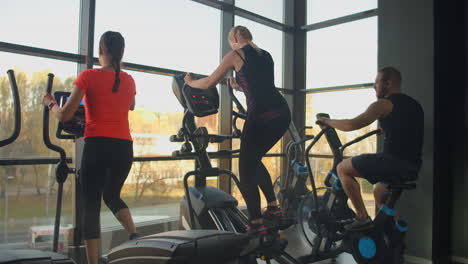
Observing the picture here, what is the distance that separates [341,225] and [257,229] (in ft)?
3.78

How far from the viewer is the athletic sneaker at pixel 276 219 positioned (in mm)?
2537

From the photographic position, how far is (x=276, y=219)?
258cm

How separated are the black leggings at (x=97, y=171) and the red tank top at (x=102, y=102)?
50 millimetres

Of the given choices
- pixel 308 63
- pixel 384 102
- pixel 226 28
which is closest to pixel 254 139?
pixel 384 102

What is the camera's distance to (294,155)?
4613 millimetres

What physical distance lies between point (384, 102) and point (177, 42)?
95.5 inches

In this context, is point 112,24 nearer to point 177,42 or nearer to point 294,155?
point 177,42

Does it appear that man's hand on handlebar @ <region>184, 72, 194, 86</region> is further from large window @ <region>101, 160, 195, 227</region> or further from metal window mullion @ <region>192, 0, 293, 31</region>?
metal window mullion @ <region>192, 0, 293, 31</region>

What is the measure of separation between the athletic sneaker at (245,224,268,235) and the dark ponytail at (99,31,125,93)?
1.13 meters

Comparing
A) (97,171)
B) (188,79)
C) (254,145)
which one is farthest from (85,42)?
→ (254,145)

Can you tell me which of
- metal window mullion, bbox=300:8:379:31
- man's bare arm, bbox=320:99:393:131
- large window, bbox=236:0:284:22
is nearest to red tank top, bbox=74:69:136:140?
man's bare arm, bbox=320:99:393:131

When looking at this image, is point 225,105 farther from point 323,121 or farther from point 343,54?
point 323,121

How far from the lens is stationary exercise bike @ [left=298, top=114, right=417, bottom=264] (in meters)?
2.88

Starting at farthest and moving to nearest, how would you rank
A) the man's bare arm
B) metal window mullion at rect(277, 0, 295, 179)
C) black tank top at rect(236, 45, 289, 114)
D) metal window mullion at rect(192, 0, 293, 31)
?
metal window mullion at rect(277, 0, 295, 179)
metal window mullion at rect(192, 0, 293, 31)
the man's bare arm
black tank top at rect(236, 45, 289, 114)
